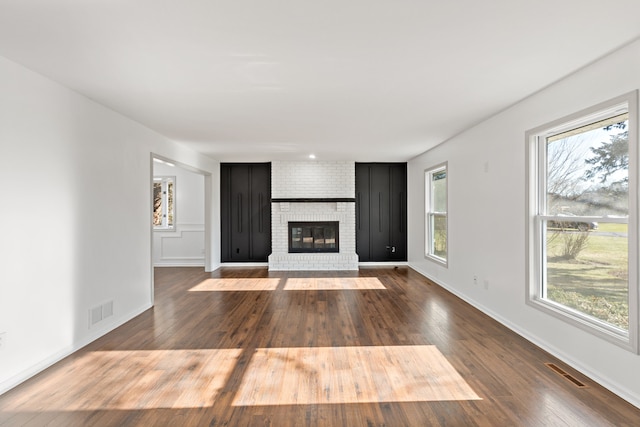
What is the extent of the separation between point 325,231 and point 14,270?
6.04m

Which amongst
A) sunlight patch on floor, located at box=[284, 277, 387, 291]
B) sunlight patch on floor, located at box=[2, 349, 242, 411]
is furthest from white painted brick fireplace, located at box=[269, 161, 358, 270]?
sunlight patch on floor, located at box=[2, 349, 242, 411]

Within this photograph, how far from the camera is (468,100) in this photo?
3.63 metres

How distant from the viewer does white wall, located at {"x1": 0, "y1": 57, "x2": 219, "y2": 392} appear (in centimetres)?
265

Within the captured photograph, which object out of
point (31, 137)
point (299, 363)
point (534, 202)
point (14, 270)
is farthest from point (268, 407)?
point (534, 202)

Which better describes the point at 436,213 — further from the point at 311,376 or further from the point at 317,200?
the point at 311,376

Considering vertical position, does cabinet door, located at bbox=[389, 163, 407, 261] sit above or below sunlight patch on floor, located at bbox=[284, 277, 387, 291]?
above

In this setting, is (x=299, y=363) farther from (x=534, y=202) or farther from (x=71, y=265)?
(x=534, y=202)

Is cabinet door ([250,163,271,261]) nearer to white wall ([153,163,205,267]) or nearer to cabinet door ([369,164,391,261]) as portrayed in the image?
white wall ([153,163,205,267])

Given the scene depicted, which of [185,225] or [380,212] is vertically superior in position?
[380,212]

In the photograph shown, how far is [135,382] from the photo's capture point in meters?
2.69

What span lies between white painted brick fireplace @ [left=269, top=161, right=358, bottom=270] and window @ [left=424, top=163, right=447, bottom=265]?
1.72m

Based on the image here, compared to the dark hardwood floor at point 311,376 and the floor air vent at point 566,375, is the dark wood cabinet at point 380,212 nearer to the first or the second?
the dark hardwood floor at point 311,376

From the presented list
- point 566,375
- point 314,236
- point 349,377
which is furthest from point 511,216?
point 314,236

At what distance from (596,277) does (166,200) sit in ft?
26.0
